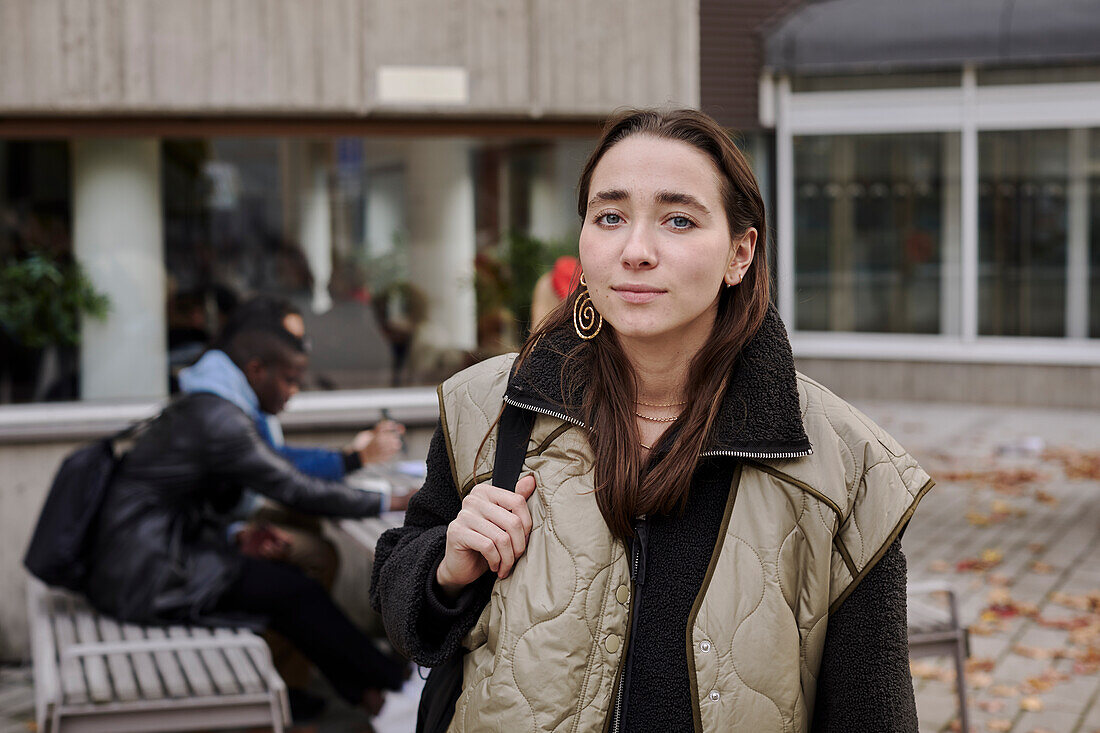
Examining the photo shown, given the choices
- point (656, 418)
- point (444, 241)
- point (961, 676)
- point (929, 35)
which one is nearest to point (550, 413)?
point (656, 418)

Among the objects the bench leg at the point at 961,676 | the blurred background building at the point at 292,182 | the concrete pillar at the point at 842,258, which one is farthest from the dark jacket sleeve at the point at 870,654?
the concrete pillar at the point at 842,258

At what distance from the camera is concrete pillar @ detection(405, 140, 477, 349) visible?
7191 mm

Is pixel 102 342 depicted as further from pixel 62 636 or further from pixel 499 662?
pixel 499 662

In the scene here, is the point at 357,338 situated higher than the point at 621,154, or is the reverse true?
the point at 621,154

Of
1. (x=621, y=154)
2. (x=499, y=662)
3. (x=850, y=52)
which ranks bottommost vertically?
(x=499, y=662)

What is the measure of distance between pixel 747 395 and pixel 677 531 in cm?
24

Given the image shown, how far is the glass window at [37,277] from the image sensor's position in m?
6.32

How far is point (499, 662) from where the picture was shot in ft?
6.34

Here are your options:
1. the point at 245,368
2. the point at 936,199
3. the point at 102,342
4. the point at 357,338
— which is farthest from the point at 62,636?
the point at 936,199

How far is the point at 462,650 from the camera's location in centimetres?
209

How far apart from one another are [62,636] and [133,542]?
407 millimetres

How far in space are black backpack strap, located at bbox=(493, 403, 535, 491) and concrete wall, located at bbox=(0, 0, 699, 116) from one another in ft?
15.7

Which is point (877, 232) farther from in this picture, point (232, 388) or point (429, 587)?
point (429, 587)

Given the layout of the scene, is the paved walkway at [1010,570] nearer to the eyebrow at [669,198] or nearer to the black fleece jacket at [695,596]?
the black fleece jacket at [695,596]
